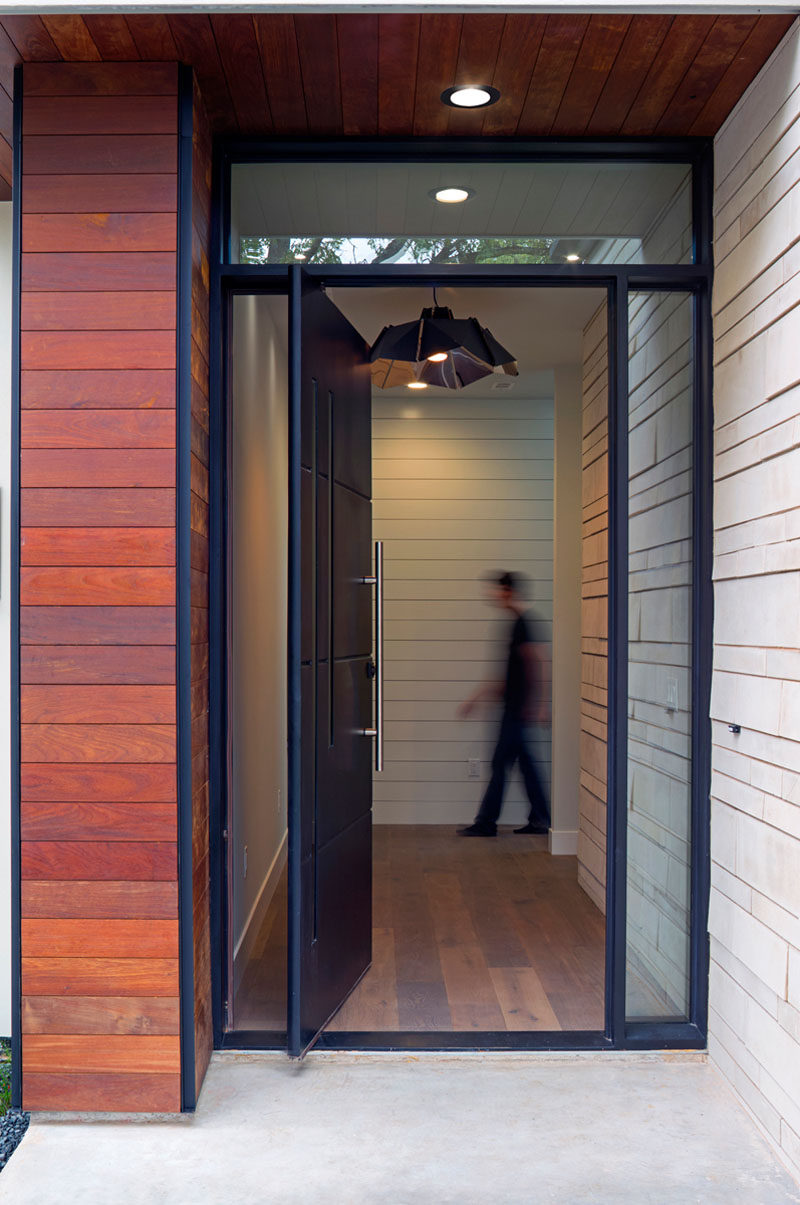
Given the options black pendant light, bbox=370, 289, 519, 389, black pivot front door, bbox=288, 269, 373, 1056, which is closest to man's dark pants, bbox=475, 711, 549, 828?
black pendant light, bbox=370, 289, 519, 389

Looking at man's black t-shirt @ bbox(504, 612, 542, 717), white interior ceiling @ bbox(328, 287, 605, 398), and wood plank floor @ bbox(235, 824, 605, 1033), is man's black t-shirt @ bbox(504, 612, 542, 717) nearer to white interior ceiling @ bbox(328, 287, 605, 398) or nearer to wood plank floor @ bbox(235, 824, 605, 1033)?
wood plank floor @ bbox(235, 824, 605, 1033)

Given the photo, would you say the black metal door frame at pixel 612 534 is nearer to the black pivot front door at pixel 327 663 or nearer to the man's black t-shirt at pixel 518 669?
the black pivot front door at pixel 327 663

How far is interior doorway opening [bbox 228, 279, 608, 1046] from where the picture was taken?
342 cm

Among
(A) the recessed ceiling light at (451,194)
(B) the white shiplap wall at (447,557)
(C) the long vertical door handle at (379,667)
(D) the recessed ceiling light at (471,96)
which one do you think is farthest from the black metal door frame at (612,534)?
(B) the white shiplap wall at (447,557)

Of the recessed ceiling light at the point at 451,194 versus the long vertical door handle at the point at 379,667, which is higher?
the recessed ceiling light at the point at 451,194

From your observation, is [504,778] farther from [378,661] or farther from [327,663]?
[327,663]

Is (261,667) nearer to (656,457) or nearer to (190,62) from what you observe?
(656,457)

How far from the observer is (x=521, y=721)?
6.25 meters

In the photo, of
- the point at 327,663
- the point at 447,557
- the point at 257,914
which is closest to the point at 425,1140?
the point at 327,663

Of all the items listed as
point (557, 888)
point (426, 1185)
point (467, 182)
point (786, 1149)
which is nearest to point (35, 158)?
point (467, 182)

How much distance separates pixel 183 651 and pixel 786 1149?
1.83m

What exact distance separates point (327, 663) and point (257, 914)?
1337mm

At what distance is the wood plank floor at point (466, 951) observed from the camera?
3.20 meters

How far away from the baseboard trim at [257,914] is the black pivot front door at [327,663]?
39 centimetres
